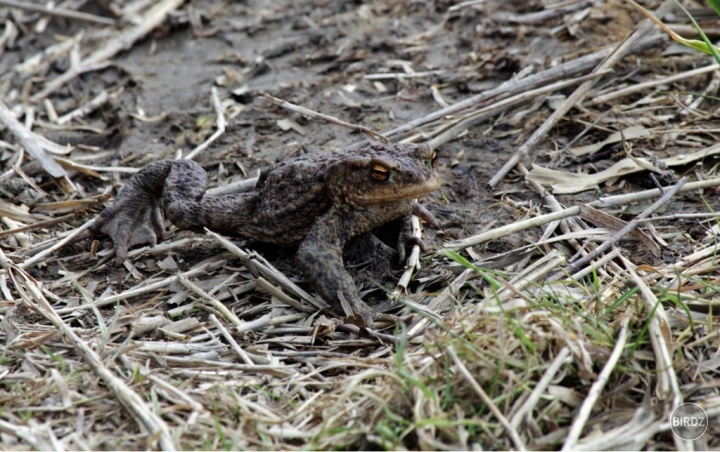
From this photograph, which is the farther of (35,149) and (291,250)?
(35,149)

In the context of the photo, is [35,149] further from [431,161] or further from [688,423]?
[688,423]

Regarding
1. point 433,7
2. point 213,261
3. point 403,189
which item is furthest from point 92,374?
point 433,7

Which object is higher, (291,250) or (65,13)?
(65,13)

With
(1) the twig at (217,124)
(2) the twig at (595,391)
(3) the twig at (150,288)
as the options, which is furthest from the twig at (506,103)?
(2) the twig at (595,391)

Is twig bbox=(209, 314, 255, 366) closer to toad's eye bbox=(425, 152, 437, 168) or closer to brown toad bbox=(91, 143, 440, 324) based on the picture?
brown toad bbox=(91, 143, 440, 324)

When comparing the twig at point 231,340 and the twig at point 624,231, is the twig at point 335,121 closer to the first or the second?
the twig at point 624,231

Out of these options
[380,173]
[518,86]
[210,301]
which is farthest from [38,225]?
[518,86]
